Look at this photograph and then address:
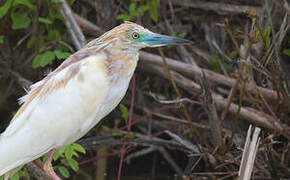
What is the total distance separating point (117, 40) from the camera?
2738 millimetres

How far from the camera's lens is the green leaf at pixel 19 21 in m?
3.87

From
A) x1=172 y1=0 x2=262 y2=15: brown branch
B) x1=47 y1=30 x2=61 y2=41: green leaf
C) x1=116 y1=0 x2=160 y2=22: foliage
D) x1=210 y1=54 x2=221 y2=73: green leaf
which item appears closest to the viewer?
x1=116 y1=0 x2=160 y2=22: foliage

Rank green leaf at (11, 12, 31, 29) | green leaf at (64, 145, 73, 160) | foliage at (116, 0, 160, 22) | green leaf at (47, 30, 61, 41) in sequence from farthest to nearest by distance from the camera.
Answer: green leaf at (47, 30, 61, 41)
green leaf at (11, 12, 31, 29)
foliage at (116, 0, 160, 22)
green leaf at (64, 145, 73, 160)

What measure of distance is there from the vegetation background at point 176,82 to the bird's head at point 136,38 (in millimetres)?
824

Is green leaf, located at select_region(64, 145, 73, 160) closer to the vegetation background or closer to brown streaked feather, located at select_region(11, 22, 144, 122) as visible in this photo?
brown streaked feather, located at select_region(11, 22, 144, 122)

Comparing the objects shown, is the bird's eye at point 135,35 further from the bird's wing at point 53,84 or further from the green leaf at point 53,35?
the green leaf at point 53,35

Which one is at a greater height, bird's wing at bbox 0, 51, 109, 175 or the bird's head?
the bird's head

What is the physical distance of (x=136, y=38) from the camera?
271cm

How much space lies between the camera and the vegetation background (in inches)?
150

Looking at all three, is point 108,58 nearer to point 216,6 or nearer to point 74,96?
point 74,96

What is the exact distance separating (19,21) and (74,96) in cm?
141

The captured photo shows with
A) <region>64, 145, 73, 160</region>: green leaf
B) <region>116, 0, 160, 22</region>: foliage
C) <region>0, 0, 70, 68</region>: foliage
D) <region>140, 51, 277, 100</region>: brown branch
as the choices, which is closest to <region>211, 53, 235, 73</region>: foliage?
<region>140, 51, 277, 100</region>: brown branch

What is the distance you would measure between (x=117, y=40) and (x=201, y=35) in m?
2.21

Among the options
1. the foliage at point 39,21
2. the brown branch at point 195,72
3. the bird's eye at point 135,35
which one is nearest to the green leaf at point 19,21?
the foliage at point 39,21
